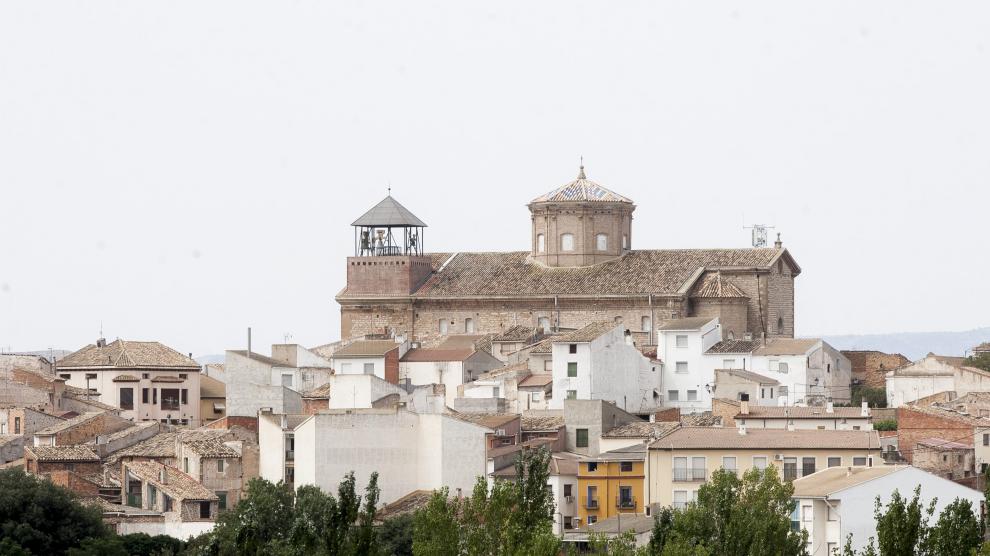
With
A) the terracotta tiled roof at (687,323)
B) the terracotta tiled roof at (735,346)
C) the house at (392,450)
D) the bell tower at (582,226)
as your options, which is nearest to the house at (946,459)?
the house at (392,450)

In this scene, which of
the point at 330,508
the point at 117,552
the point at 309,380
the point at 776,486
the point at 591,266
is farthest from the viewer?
the point at 591,266

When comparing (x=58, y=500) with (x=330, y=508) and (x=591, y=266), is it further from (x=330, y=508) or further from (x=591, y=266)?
(x=591, y=266)

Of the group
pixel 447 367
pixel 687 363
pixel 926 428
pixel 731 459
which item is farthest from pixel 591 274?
pixel 731 459

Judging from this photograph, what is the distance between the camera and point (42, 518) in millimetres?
62906

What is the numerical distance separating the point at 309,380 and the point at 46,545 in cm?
2389

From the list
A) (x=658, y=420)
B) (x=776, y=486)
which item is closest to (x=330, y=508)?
(x=776, y=486)

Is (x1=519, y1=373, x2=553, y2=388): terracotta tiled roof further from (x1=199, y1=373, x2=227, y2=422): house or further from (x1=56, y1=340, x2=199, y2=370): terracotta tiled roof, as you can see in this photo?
(x1=56, y1=340, x2=199, y2=370): terracotta tiled roof

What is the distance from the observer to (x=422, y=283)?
313 feet

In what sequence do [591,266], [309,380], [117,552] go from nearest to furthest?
[117,552]
[309,380]
[591,266]

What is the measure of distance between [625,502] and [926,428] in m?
11.4

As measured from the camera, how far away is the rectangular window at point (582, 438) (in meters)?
71.3

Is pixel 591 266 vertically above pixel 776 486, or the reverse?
pixel 591 266

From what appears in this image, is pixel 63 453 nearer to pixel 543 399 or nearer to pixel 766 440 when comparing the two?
pixel 543 399

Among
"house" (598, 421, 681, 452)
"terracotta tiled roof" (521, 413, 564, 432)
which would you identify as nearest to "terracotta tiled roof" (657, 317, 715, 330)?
"terracotta tiled roof" (521, 413, 564, 432)
